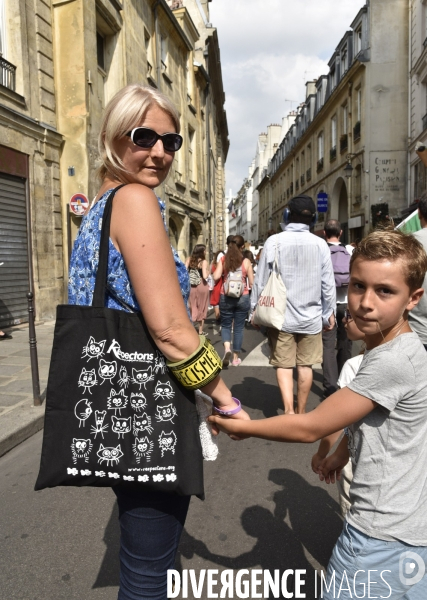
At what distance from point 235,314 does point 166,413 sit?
19.1 ft

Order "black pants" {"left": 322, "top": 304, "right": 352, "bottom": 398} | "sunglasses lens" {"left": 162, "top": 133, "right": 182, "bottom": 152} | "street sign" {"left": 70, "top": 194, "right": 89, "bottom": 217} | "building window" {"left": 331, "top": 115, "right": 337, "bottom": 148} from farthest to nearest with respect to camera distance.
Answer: "building window" {"left": 331, "top": 115, "right": 337, "bottom": 148} < "street sign" {"left": 70, "top": 194, "right": 89, "bottom": 217} < "black pants" {"left": 322, "top": 304, "right": 352, "bottom": 398} < "sunglasses lens" {"left": 162, "top": 133, "right": 182, "bottom": 152}

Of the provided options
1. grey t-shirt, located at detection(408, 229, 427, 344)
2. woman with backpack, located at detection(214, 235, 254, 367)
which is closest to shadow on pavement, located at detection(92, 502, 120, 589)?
grey t-shirt, located at detection(408, 229, 427, 344)

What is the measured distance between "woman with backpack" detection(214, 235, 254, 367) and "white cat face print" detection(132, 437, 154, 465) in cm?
542

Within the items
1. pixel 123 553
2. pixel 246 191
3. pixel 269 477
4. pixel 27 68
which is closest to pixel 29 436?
pixel 269 477

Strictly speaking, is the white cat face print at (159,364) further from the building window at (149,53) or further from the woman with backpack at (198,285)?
the building window at (149,53)

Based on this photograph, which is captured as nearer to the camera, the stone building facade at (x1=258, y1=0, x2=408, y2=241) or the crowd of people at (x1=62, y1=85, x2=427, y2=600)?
the crowd of people at (x1=62, y1=85, x2=427, y2=600)

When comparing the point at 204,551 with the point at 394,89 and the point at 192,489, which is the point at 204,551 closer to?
the point at 192,489

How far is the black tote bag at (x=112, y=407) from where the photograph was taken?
4.10 ft

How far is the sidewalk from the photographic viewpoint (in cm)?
390

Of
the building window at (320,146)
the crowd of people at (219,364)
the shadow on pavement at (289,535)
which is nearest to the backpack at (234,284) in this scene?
the shadow on pavement at (289,535)

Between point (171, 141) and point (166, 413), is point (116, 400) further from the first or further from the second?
point (171, 141)

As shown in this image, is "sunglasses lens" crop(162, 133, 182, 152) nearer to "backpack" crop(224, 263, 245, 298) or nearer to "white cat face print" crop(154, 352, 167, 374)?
"white cat face print" crop(154, 352, 167, 374)

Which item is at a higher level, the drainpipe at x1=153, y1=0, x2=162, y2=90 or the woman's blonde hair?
the drainpipe at x1=153, y1=0, x2=162, y2=90

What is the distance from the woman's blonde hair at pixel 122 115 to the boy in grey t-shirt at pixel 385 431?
79 cm
